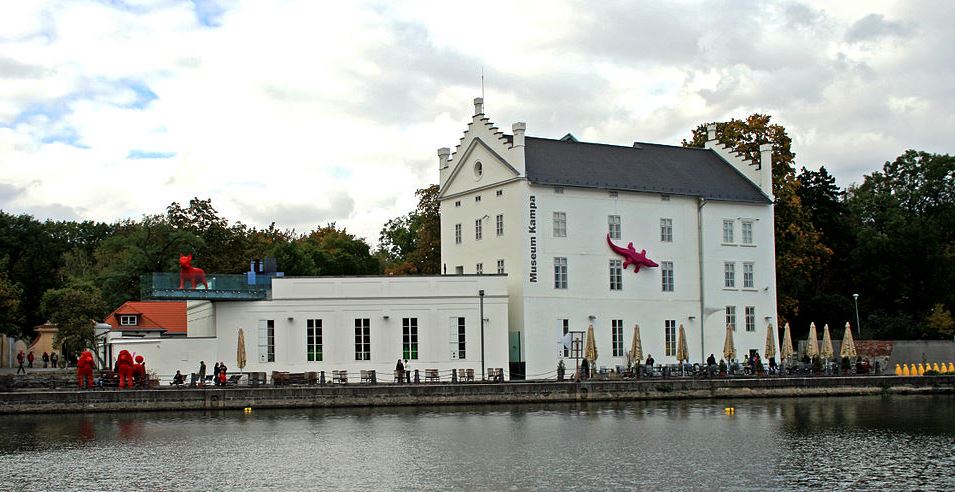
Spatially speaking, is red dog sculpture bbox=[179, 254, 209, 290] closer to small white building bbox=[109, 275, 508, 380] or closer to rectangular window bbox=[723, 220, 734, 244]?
small white building bbox=[109, 275, 508, 380]

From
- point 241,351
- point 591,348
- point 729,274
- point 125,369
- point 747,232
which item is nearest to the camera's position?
point 125,369

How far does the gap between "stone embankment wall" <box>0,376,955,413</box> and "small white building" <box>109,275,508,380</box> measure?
5532 mm

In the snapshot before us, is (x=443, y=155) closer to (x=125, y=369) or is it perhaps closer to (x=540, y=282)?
(x=540, y=282)

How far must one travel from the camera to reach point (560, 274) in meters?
63.3

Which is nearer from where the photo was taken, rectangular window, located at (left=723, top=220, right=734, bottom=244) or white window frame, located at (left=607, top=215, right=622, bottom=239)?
white window frame, located at (left=607, top=215, right=622, bottom=239)

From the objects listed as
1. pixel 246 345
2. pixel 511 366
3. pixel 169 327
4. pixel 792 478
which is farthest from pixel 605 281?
pixel 792 478

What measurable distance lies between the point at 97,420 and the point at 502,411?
658 inches

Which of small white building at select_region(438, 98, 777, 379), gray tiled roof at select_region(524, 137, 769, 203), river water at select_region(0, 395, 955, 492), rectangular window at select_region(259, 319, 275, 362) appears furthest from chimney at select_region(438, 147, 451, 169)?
river water at select_region(0, 395, 955, 492)

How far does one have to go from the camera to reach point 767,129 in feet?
253

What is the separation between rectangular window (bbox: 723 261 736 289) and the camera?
2707 inches

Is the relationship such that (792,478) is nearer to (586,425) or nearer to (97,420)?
(586,425)

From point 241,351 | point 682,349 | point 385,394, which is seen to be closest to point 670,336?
point 682,349

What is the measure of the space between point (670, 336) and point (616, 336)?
3.75 m

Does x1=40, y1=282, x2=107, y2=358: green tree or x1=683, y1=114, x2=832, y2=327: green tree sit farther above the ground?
x1=683, y1=114, x2=832, y2=327: green tree
